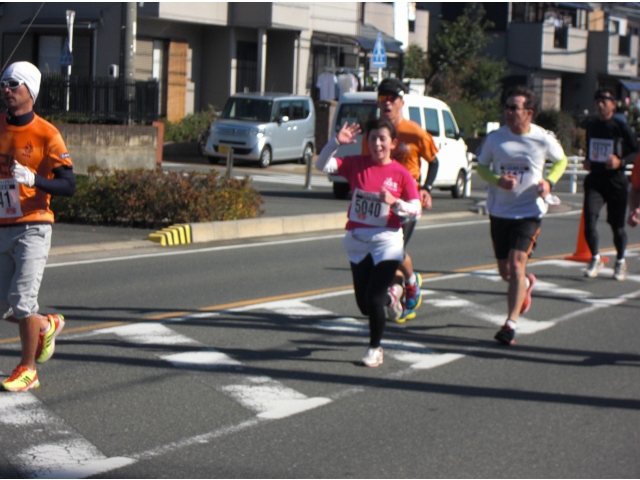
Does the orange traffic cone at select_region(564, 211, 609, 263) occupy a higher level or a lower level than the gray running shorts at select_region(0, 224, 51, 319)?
lower

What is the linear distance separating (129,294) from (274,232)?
5.85 metres

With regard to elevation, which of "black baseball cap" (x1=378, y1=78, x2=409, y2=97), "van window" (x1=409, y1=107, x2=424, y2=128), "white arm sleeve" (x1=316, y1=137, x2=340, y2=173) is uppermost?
"van window" (x1=409, y1=107, x2=424, y2=128)

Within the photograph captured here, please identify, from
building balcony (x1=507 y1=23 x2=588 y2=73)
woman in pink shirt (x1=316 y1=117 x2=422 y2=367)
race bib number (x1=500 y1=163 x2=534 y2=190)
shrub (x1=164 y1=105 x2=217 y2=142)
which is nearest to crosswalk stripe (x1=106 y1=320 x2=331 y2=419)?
woman in pink shirt (x1=316 y1=117 x2=422 y2=367)

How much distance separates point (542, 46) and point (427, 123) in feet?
104

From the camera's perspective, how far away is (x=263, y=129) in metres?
29.0

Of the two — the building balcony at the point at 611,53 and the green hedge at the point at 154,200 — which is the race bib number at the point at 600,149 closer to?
the green hedge at the point at 154,200

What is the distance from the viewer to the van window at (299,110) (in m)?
30.7

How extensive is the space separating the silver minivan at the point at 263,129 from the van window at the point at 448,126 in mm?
6979

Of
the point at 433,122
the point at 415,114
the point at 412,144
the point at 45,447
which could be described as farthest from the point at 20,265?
the point at 433,122

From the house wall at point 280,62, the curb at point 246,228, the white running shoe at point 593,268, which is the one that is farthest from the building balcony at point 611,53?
the white running shoe at point 593,268

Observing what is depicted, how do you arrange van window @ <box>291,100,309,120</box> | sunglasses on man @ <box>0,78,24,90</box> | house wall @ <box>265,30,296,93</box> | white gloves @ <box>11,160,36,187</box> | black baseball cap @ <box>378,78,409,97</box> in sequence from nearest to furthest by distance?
white gloves @ <box>11,160,36,187</box> → sunglasses on man @ <box>0,78,24,90</box> → black baseball cap @ <box>378,78,409,97</box> → van window @ <box>291,100,309,120</box> → house wall @ <box>265,30,296,93</box>

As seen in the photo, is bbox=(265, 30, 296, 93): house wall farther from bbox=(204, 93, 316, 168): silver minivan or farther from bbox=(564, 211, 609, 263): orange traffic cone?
bbox=(564, 211, 609, 263): orange traffic cone

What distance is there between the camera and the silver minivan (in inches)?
1131

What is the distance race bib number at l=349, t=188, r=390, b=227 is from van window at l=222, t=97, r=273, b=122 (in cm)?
2257
